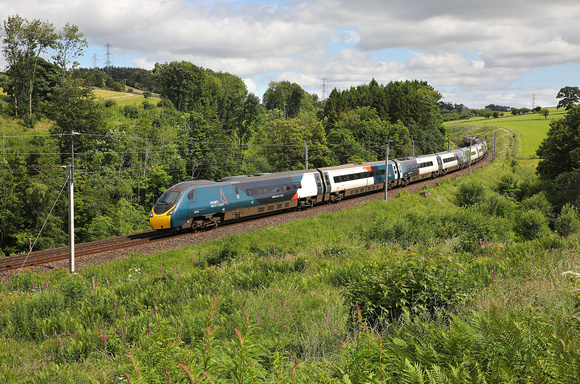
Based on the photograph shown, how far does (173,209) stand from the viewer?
836 inches

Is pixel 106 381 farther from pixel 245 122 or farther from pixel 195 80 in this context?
pixel 195 80

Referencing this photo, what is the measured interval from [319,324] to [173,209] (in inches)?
641

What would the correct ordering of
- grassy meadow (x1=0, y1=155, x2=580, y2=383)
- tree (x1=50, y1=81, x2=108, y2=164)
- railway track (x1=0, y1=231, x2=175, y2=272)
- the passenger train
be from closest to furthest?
1. grassy meadow (x1=0, y1=155, x2=580, y2=383)
2. railway track (x1=0, y1=231, x2=175, y2=272)
3. the passenger train
4. tree (x1=50, y1=81, x2=108, y2=164)

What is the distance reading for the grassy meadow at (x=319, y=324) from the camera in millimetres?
3506

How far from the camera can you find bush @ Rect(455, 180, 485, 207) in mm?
35966

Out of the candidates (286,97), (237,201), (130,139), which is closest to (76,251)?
(237,201)

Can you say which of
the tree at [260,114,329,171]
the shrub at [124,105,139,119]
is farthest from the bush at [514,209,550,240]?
the shrub at [124,105,139,119]

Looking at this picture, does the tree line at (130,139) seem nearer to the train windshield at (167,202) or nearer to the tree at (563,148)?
the train windshield at (167,202)

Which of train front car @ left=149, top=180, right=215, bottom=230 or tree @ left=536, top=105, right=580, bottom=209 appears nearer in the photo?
train front car @ left=149, top=180, right=215, bottom=230

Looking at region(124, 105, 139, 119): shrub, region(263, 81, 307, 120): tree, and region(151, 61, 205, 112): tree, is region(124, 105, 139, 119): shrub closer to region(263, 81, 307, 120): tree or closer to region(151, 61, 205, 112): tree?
region(151, 61, 205, 112): tree

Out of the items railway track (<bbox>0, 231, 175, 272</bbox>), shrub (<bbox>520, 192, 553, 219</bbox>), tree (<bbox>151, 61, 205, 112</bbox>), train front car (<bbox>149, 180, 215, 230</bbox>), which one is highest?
tree (<bbox>151, 61, 205, 112</bbox>)

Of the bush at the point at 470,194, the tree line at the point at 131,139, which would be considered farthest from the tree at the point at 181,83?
the bush at the point at 470,194

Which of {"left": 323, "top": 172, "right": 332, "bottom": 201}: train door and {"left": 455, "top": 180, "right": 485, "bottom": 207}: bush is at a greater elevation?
{"left": 323, "top": 172, "right": 332, "bottom": 201}: train door

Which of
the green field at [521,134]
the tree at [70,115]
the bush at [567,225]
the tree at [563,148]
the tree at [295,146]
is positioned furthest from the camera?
the green field at [521,134]
